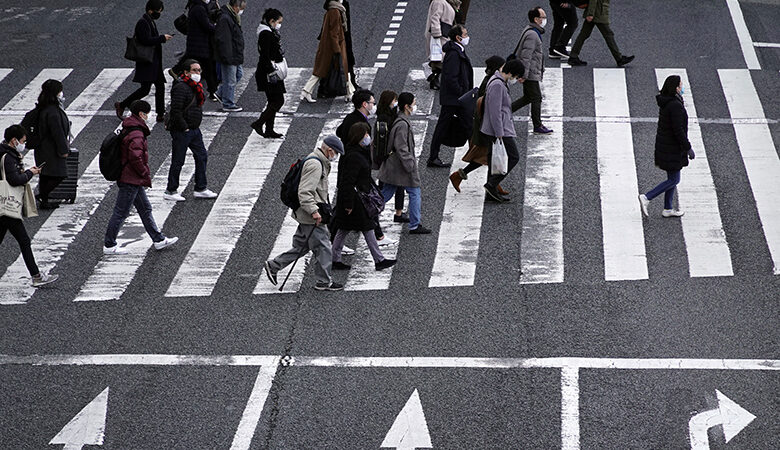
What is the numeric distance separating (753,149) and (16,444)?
425 inches

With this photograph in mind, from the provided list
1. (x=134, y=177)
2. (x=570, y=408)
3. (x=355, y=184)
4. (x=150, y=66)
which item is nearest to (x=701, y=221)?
(x=355, y=184)

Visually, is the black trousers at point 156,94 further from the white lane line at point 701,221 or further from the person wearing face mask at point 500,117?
the white lane line at point 701,221

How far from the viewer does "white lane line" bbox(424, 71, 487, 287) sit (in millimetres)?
11936

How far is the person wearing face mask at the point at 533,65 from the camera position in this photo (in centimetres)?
1581

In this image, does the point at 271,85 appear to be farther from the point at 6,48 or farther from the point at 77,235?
the point at 6,48

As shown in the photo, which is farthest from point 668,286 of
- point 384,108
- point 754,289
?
point 384,108

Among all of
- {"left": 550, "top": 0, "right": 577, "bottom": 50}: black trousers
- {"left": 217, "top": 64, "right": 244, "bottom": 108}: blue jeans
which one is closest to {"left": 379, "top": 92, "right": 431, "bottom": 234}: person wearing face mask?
{"left": 217, "top": 64, "right": 244, "bottom": 108}: blue jeans

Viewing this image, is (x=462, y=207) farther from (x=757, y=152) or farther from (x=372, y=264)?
(x=757, y=152)

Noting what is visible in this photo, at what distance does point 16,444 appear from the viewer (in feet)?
Result: 29.6

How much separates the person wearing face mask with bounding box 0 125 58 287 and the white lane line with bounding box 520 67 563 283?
17.4ft

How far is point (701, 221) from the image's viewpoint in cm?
1322

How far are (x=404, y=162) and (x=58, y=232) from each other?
4.31 metres

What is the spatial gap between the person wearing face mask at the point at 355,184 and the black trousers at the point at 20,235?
329 centimetres

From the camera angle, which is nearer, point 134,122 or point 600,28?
point 134,122
